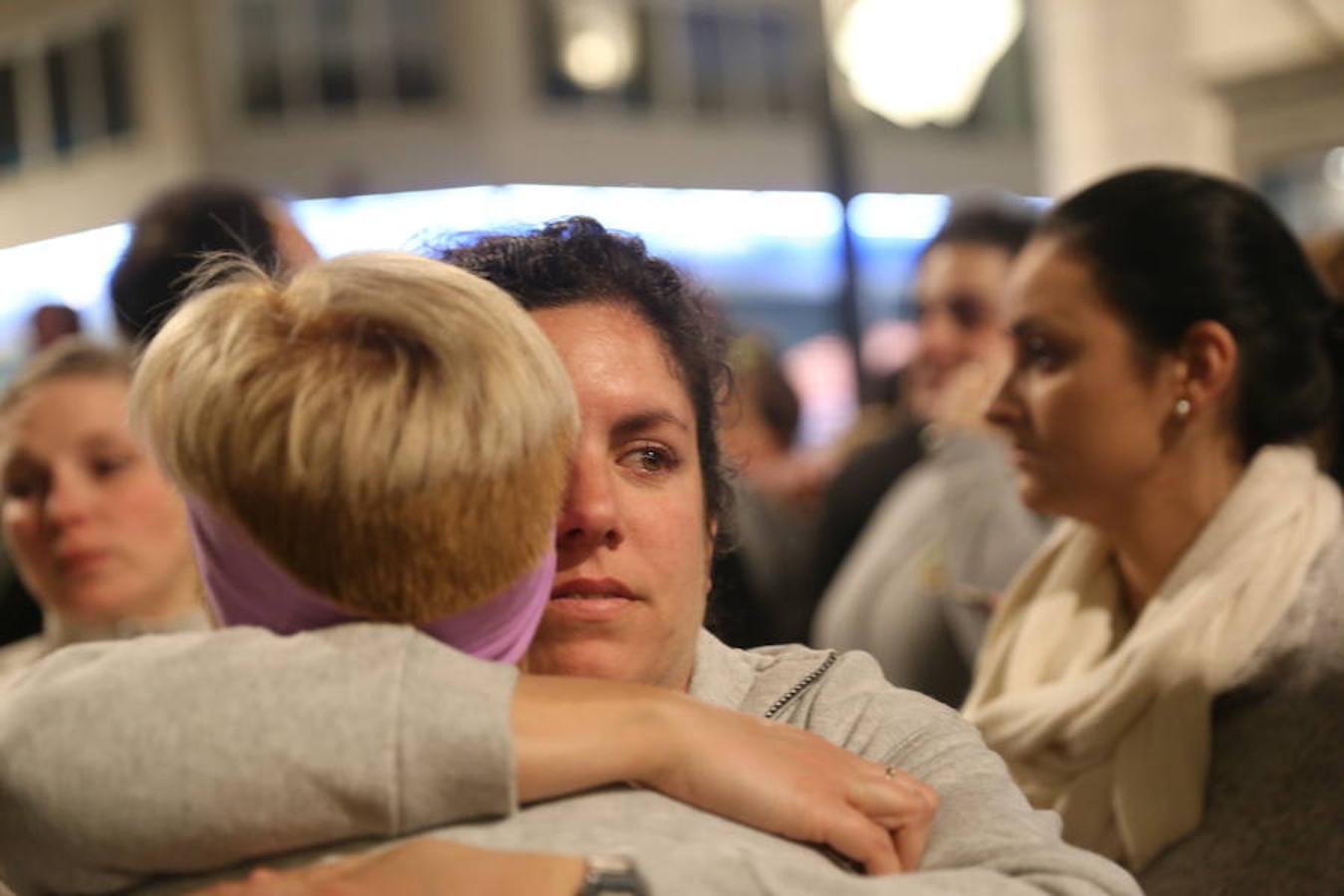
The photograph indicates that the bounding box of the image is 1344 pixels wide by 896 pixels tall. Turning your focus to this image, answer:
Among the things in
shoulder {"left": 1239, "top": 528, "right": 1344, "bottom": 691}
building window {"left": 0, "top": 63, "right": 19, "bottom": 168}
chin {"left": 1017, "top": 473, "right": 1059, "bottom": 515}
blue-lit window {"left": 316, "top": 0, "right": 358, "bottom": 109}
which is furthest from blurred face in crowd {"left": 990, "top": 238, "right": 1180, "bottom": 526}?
blue-lit window {"left": 316, "top": 0, "right": 358, "bottom": 109}

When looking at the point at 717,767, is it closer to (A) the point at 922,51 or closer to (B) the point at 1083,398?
(B) the point at 1083,398

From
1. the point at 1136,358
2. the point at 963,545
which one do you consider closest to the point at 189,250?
the point at 1136,358

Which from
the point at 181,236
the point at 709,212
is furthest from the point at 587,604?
the point at 709,212

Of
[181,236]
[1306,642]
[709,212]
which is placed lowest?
[709,212]

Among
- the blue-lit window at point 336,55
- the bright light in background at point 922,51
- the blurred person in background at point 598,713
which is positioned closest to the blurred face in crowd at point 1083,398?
the blurred person in background at point 598,713

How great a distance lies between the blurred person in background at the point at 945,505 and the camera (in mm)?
3264

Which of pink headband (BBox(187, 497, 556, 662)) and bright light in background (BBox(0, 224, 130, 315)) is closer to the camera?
pink headband (BBox(187, 497, 556, 662))

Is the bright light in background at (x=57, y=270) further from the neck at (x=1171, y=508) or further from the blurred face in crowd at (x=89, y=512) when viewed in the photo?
the neck at (x=1171, y=508)

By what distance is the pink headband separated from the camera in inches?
47.1

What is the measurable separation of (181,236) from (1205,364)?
1374 mm

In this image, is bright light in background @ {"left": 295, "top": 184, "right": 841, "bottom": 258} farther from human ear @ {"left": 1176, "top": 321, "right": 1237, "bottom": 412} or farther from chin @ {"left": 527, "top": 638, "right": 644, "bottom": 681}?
chin @ {"left": 527, "top": 638, "right": 644, "bottom": 681}

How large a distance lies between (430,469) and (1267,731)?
1.49 m

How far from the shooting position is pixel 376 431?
1.14 m

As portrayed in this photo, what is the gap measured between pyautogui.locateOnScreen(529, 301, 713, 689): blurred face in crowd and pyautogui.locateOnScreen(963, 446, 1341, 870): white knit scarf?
97 cm
